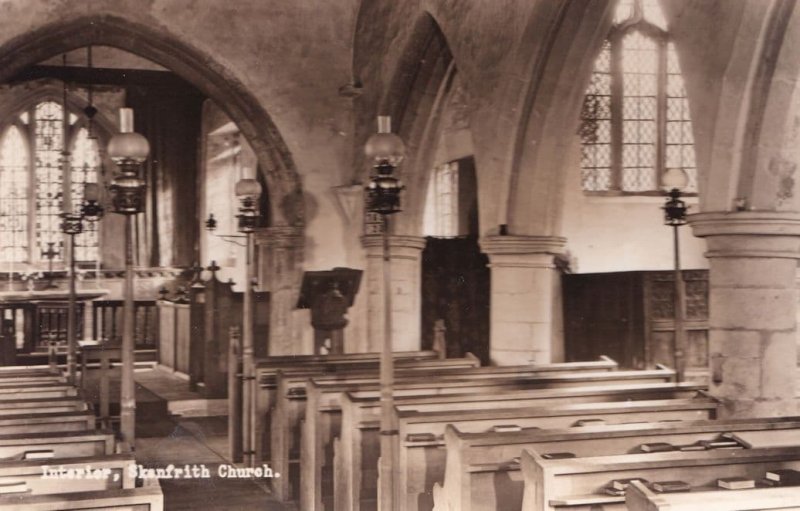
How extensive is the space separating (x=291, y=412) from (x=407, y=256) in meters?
4.13

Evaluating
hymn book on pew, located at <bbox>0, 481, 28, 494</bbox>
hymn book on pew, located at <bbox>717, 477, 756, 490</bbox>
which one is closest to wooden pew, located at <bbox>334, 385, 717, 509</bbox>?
hymn book on pew, located at <bbox>717, 477, 756, 490</bbox>

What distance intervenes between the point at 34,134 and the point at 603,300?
510 inches

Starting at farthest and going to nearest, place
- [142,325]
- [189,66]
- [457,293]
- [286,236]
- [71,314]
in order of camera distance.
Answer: [142,325] < [457,293] < [286,236] < [189,66] < [71,314]

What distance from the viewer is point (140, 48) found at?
10.7 m

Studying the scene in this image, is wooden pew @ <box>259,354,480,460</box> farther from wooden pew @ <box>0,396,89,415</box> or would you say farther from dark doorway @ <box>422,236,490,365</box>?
dark doorway @ <box>422,236,490,365</box>

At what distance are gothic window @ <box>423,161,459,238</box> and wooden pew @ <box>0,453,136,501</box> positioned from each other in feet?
32.9

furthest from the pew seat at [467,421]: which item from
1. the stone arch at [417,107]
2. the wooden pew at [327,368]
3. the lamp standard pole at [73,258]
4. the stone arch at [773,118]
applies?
the stone arch at [417,107]

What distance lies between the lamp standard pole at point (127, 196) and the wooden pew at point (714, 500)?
2.83 metres

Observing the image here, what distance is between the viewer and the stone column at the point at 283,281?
36.4 ft

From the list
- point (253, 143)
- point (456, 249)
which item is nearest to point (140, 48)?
point (253, 143)

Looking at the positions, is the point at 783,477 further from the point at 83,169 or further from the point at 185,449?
the point at 83,169

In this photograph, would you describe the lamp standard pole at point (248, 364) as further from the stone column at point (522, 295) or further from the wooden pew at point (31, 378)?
the stone column at point (522, 295)

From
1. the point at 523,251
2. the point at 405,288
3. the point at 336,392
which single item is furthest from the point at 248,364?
the point at 405,288

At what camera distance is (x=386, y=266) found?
16.7 feet
